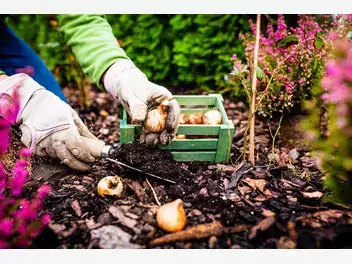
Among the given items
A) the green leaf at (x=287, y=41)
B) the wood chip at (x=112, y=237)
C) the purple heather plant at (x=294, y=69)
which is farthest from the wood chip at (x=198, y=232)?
the green leaf at (x=287, y=41)

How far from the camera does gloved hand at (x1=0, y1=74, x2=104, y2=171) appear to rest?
217cm

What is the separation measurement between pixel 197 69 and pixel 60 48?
1.54 meters

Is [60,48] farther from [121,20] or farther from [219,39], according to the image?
[219,39]

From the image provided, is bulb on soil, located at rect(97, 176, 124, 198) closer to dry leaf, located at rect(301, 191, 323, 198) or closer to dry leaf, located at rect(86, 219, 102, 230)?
dry leaf, located at rect(86, 219, 102, 230)

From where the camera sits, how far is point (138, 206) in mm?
2045

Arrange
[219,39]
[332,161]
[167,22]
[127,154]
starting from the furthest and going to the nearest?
[167,22] < [219,39] < [127,154] < [332,161]

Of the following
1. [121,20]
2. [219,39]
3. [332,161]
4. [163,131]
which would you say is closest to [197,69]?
[219,39]

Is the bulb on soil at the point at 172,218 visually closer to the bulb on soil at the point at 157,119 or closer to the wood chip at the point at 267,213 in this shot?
the wood chip at the point at 267,213

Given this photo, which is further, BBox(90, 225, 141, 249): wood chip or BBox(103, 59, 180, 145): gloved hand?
BBox(103, 59, 180, 145): gloved hand

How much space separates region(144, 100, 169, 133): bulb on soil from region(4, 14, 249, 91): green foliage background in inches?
63.4

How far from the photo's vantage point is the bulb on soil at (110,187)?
2084 millimetres

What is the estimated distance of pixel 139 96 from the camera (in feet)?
7.50

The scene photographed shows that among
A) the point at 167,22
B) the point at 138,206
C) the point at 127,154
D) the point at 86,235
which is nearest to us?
the point at 86,235

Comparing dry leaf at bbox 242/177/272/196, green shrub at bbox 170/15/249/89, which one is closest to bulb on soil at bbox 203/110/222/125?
dry leaf at bbox 242/177/272/196
